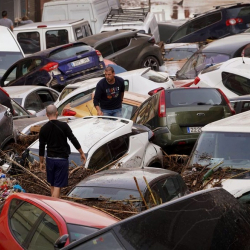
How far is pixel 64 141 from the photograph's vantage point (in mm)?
9852

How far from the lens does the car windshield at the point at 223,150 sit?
10125mm

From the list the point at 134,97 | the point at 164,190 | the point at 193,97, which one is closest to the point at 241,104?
the point at 193,97

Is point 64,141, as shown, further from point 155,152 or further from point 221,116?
point 221,116

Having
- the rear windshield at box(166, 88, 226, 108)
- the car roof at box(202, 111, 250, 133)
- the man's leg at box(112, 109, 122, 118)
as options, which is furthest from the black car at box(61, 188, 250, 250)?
the man's leg at box(112, 109, 122, 118)

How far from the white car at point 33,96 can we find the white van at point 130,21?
802cm

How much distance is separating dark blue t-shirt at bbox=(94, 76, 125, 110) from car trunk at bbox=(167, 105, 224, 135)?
1.07 metres

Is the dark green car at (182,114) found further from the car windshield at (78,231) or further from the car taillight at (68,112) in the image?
the car windshield at (78,231)

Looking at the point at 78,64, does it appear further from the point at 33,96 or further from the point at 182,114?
the point at 182,114

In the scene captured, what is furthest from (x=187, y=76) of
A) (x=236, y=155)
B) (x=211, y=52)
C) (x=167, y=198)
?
(x=167, y=198)

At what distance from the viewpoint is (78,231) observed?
6.40 m

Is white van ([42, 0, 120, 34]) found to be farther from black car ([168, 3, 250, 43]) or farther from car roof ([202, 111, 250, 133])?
car roof ([202, 111, 250, 133])

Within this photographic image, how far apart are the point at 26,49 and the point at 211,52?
21.4ft

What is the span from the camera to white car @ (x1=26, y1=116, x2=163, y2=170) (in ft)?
35.3

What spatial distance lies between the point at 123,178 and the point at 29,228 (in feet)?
6.06
